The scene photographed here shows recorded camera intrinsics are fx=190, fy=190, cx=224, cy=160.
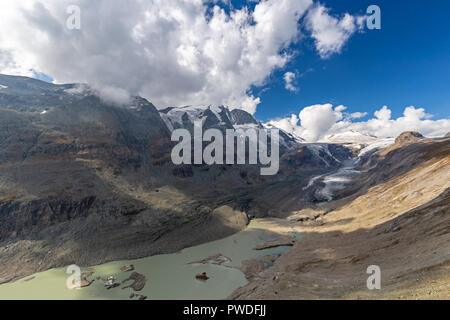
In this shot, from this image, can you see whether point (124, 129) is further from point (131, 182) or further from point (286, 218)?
point (286, 218)

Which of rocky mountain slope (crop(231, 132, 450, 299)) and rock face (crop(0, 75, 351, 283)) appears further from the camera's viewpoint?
rock face (crop(0, 75, 351, 283))

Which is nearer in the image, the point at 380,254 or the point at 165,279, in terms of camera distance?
the point at 380,254

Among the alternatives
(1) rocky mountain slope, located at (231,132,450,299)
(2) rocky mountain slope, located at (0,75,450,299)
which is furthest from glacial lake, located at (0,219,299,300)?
(1) rocky mountain slope, located at (231,132,450,299)

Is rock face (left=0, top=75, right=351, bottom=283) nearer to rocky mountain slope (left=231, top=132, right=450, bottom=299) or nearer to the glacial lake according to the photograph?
the glacial lake

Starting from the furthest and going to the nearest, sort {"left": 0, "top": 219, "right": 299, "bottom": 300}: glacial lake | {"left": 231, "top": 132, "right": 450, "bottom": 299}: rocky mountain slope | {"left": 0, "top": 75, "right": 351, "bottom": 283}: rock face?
{"left": 0, "top": 75, "right": 351, "bottom": 283}: rock face
{"left": 0, "top": 219, "right": 299, "bottom": 300}: glacial lake
{"left": 231, "top": 132, "right": 450, "bottom": 299}: rocky mountain slope

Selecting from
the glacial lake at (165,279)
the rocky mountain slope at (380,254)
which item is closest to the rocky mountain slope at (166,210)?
the rocky mountain slope at (380,254)

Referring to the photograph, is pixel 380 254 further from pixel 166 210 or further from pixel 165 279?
pixel 166 210

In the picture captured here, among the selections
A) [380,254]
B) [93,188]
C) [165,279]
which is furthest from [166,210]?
[380,254]

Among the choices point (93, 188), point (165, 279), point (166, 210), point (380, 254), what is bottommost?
point (165, 279)

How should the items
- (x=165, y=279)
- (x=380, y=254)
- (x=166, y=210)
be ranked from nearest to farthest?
(x=380, y=254) → (x=165, y=279) → (x=166, y=210)

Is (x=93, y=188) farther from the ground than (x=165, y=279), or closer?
farther from the ground
